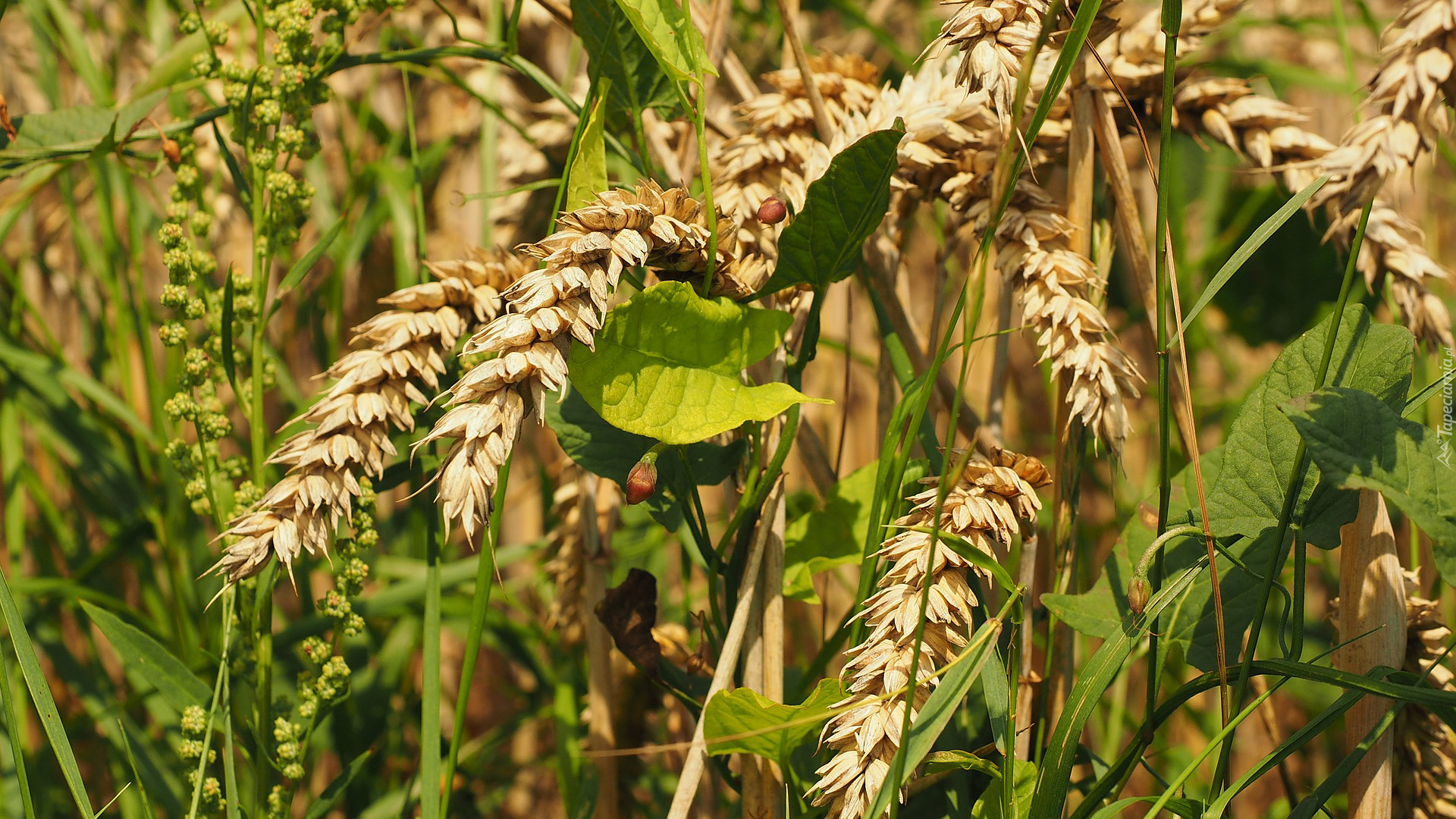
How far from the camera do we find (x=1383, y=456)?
1.32 feet

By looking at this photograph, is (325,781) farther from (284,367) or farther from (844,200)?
(844,200)

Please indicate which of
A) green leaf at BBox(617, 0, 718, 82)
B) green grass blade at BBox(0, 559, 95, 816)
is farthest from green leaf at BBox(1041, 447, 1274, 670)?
green grass blade at BBox(0, 559, 95, 816)

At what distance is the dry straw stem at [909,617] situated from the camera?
427 millimetres

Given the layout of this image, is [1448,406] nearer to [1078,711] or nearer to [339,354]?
[1078,711]

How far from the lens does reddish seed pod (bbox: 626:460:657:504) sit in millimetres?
435

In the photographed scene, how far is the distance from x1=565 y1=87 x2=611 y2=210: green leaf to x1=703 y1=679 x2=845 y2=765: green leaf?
26 cm

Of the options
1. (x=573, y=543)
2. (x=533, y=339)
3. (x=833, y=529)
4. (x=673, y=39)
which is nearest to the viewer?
(x=533, y=339)

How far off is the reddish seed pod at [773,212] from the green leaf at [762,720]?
0.77ft

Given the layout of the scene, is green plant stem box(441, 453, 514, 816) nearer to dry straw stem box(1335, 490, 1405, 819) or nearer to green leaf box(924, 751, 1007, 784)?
green leaf box(924, 751, 1007, 784)

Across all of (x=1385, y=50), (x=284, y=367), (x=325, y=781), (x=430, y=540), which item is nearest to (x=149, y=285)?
(x=284, y=367)

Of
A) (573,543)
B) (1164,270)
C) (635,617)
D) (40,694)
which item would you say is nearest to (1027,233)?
(1164,270)

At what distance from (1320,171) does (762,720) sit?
1.60ft

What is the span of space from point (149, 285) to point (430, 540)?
3.43 ft

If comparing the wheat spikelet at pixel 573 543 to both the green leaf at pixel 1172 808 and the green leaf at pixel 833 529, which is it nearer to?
the green leaf at pixel 833 529
